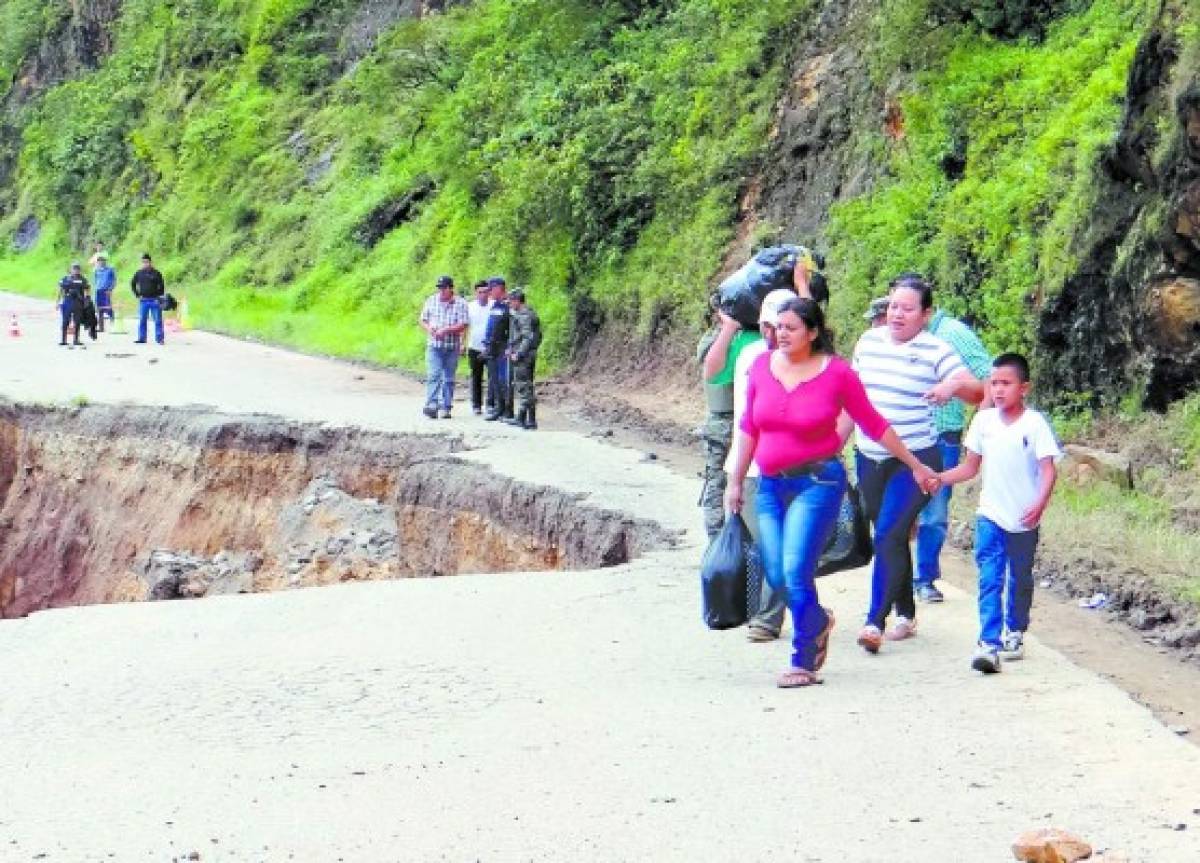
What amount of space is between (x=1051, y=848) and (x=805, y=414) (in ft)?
9.51

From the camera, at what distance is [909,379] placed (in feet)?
29.9

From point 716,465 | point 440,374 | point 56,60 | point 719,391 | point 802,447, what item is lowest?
point 440,374

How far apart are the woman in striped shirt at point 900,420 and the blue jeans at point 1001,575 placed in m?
0.43

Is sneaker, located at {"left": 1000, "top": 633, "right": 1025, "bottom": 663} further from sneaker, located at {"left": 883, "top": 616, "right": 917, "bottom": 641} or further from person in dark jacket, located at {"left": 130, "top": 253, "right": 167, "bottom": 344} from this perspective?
person in dark jacket, located at {"left": 130, "top": 253, "right": 167, "bottom": 344}

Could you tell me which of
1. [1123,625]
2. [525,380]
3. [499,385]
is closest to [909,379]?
[1123,625]

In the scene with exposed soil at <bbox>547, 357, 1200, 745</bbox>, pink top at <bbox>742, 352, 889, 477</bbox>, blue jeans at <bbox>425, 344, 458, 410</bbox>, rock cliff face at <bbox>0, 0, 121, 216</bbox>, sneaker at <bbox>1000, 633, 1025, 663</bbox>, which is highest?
rock cliff face at <bbox>0, 0, 121, 216</bbox>

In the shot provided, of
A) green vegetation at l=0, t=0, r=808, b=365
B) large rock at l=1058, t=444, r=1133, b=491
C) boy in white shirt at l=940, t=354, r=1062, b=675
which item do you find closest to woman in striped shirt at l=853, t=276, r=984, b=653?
boy in white shirt at l=940, t=354, r=1062, b=675

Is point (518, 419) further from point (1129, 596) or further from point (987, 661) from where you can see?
point (987, 661)

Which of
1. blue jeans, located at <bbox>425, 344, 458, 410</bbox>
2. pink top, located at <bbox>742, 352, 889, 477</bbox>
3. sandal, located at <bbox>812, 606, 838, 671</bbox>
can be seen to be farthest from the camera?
blue jeans, located at <bbox>425, 344, 458, 410</bbox>

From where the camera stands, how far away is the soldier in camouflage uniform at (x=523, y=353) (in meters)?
19.6

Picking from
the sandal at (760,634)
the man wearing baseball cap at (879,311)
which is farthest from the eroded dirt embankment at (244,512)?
the sandal at (760,634)

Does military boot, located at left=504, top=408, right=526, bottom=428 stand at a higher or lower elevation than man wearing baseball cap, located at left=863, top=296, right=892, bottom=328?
lower

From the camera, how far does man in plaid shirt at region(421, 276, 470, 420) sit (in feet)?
66.9

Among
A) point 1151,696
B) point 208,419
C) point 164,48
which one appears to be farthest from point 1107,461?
point 164,48
